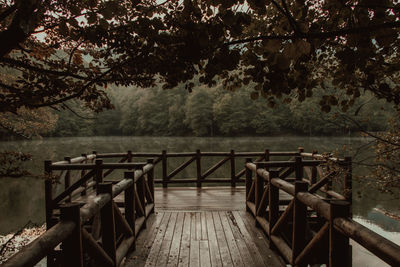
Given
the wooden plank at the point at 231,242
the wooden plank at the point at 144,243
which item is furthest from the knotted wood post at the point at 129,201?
the wooden plank at the point at 231,242

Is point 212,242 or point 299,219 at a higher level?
point 299,219

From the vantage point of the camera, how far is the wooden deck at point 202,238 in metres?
3.88

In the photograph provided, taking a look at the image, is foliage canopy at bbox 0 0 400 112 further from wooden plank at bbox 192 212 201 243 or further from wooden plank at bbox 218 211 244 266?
wooden plank at bbox 192 212 201 243

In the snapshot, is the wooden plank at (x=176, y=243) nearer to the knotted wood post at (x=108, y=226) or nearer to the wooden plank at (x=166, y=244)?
the wooden plank at (x=166, y=244)

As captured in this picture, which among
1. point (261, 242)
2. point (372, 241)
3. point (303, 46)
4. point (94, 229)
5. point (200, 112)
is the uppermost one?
point (200, 112)

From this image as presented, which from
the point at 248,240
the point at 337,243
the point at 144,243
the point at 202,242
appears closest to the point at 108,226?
the point at 144,243

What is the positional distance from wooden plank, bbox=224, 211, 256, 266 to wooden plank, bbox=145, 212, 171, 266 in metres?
1.23

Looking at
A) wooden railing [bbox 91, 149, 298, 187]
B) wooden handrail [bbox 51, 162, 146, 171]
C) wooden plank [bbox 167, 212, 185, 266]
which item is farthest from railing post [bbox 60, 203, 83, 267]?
wooden railing [bbox 91, 149, 298, 187]

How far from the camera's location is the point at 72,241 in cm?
247

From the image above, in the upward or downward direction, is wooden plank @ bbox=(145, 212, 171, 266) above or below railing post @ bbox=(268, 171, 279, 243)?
below

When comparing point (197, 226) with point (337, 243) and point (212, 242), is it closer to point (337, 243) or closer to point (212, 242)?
point (212, 242)

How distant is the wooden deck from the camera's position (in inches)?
153

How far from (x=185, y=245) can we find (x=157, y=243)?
47 cm

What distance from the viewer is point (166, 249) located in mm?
4234
